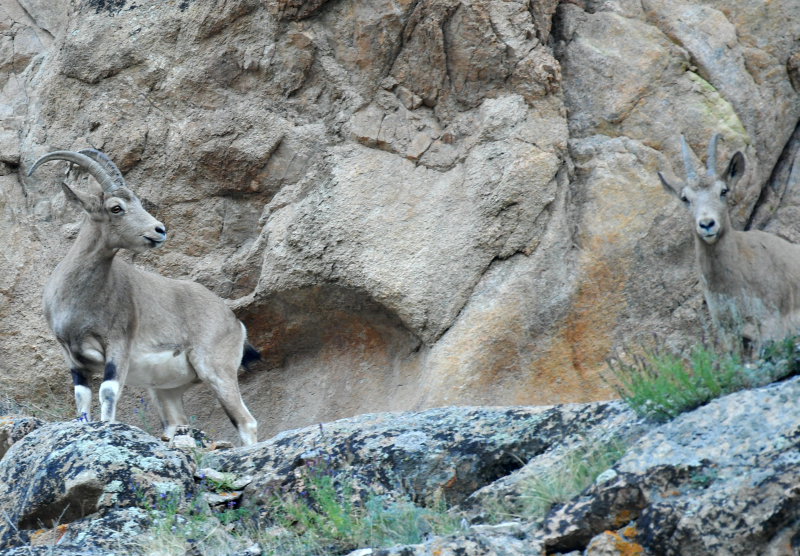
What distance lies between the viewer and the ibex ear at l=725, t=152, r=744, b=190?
7876 mm

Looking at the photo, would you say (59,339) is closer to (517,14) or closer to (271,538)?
(271,538)

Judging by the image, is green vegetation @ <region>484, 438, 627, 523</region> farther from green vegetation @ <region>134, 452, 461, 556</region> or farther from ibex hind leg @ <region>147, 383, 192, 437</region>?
ibex hind leg @ <region>147, 383, 192, 437</region>

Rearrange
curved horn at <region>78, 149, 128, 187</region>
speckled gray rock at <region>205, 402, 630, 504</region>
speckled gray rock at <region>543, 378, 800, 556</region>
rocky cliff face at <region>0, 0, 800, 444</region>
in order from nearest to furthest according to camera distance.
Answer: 1. speckled gray rock at <region>543, 378, 800, 556</region>
2. speckled gray rock at <region>205, 402, 630, 504</region>
3. curved horn at <region>78, 149, 128, 187</region>
4. rocky cliff face at <region>0, 0, 800, 444</region>

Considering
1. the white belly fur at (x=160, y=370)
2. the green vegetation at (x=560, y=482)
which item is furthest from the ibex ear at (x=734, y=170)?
the white belly fur at (x=160, y=370)

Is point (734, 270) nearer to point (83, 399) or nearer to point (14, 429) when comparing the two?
point (83, 399)

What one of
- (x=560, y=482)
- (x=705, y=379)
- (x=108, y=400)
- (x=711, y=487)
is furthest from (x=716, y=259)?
(x=108, y=400)

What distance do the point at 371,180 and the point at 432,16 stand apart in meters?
1.76

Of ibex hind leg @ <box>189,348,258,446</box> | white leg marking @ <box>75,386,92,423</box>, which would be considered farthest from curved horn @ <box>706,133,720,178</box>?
white leg marking @ <box>75,386,92,423</box>

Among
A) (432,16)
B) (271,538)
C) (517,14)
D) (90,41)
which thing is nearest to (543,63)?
(517,14)

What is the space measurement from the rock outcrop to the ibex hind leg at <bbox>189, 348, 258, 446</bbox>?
194cm

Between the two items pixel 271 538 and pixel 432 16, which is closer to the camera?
pixel 271 538

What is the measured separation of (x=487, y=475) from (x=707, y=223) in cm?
350

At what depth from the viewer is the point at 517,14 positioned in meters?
8.96

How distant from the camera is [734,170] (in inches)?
317
